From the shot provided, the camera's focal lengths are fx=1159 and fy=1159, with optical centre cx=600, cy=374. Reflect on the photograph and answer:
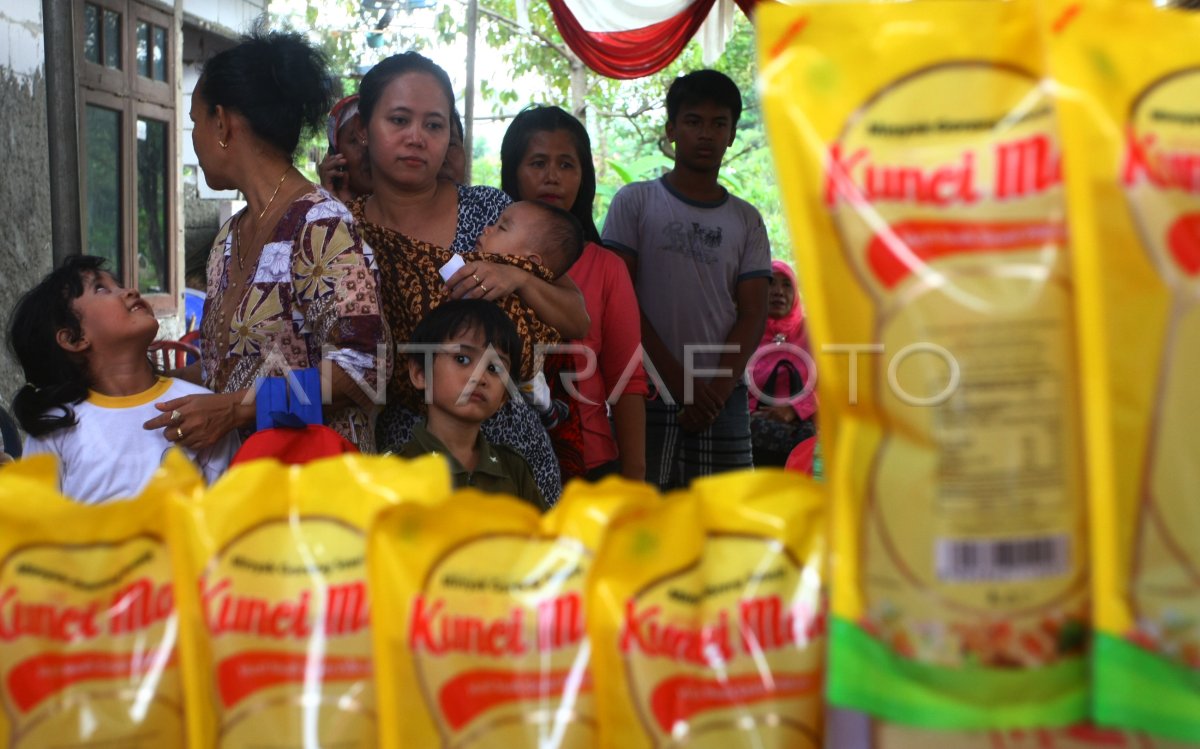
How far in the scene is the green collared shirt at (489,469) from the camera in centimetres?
177

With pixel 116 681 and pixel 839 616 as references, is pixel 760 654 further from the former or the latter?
pixel 116 681

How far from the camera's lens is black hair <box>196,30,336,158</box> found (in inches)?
73.0

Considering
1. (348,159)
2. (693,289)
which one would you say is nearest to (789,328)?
(693,289)

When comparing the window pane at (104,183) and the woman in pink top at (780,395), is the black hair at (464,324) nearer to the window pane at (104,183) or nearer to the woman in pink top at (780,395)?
the woman in pink top at (780,395)

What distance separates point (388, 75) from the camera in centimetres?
204

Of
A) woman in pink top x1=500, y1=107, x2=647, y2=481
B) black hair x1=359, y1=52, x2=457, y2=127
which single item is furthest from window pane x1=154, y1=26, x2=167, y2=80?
black hair x1=359, y1=52, x2=457, y2=127

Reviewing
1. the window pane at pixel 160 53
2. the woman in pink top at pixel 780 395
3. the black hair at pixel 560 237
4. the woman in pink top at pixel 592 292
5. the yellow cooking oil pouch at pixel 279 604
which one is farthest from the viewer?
the window pane at pixel 160 53

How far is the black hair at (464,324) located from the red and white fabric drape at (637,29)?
3.83m

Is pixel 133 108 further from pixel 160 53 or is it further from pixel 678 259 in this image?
pixel 678 259

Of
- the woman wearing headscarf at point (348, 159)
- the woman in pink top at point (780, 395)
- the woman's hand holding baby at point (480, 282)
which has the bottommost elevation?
the woman in pink top at point (780, 395)

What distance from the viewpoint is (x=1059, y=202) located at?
2.25ft

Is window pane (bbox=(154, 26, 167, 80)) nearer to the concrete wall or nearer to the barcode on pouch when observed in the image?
the concrete wall

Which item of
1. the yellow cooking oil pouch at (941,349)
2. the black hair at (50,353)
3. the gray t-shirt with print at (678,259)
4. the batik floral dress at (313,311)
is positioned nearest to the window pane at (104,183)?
the gray t-shirt with print at (678,259)

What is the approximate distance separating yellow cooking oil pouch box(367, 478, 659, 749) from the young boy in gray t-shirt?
2.48 meters
